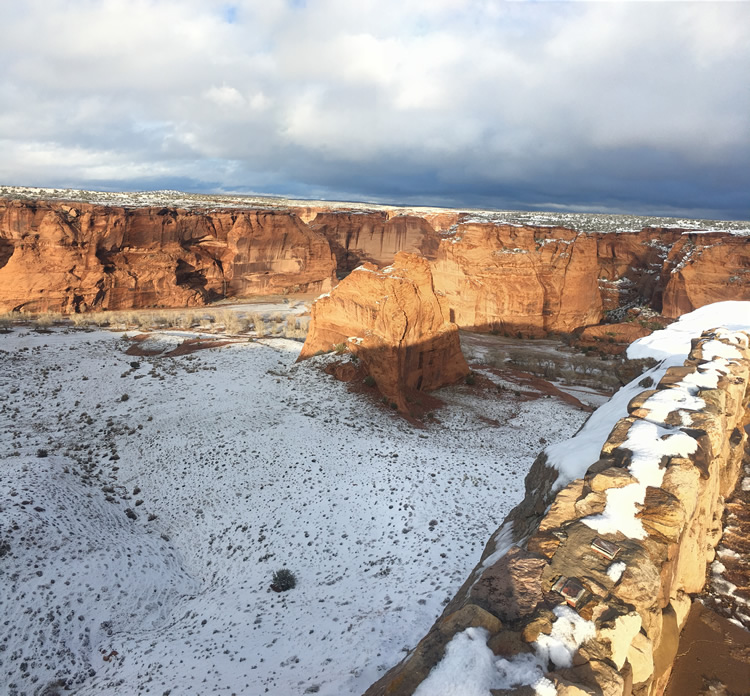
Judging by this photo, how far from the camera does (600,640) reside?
300cm

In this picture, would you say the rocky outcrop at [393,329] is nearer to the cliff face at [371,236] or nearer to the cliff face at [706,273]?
the cliff face at [706,273]

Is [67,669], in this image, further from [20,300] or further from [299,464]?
[20,300]

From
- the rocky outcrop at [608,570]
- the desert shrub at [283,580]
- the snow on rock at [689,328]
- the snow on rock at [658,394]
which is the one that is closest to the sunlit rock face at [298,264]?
the snow on rock at [689,328]

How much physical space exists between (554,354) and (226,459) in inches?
1187

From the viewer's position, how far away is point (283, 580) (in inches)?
360

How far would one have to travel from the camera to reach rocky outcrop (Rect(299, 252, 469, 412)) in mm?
18266

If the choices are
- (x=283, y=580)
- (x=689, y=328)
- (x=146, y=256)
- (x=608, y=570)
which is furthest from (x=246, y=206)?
(x=608, y=570)

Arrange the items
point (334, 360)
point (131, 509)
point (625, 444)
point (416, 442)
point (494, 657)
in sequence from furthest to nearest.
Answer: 1. point (334, 360)
2. point (416, 442)
3. point (131, 509)
4. point (625, 444)
5. point (494, 657)

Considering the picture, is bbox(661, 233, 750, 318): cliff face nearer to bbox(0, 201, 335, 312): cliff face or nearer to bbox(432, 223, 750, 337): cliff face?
bbox(432, 223, 750, 337): cliff face

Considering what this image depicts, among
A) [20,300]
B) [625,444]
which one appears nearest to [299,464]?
[625,444]

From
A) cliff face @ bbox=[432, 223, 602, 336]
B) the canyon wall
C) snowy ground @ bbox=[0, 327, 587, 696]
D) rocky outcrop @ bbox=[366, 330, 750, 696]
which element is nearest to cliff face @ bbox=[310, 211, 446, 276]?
the canyon wall

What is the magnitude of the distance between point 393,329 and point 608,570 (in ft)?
49.4

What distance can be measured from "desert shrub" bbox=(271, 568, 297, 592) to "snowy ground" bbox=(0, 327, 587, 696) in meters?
0.14

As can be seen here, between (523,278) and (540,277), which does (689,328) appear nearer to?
(523,278)
